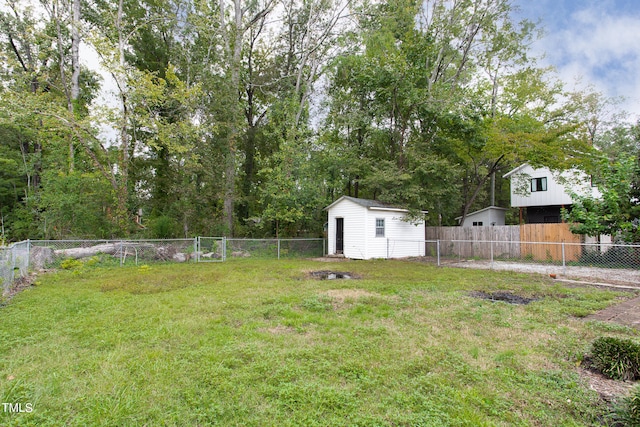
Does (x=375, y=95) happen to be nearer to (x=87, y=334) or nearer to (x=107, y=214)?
(x=107, y=214)

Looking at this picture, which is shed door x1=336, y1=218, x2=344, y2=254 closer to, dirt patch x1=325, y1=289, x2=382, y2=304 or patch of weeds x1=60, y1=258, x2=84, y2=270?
dirt patch x1=325, y1=289, x2=382, y2=304

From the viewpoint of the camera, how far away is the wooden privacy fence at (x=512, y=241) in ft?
38.0

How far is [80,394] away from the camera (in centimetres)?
253

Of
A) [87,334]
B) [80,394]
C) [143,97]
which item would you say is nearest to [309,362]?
[80,394]

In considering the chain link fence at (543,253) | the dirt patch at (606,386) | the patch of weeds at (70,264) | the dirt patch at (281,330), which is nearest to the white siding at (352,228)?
the chain link fence at (543,253)

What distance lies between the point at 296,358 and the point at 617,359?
10.1 ft

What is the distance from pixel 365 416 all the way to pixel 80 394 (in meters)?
2.33

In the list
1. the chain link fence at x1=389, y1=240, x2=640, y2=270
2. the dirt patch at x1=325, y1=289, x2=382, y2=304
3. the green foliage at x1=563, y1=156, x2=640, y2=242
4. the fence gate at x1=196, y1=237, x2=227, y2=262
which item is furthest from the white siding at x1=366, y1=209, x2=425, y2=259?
the dirt patch at x1=325, y1=289, x2=382, y2=304

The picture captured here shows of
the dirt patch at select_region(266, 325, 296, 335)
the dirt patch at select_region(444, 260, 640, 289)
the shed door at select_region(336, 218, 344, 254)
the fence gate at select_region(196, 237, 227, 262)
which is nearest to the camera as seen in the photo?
the dirt patch at select_region(266, 325, 296, 335)

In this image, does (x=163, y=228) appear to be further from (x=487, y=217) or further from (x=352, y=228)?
(x=487, y=217)

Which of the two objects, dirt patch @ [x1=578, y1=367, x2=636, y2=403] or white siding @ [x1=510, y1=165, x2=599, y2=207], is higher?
white siding @ [x1=510, y1=165, x2=599, y2=207]

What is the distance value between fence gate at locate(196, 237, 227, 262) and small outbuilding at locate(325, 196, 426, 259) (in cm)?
487

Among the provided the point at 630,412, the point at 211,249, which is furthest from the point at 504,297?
the point at 211,249

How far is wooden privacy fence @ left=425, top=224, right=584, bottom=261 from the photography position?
1159cm
